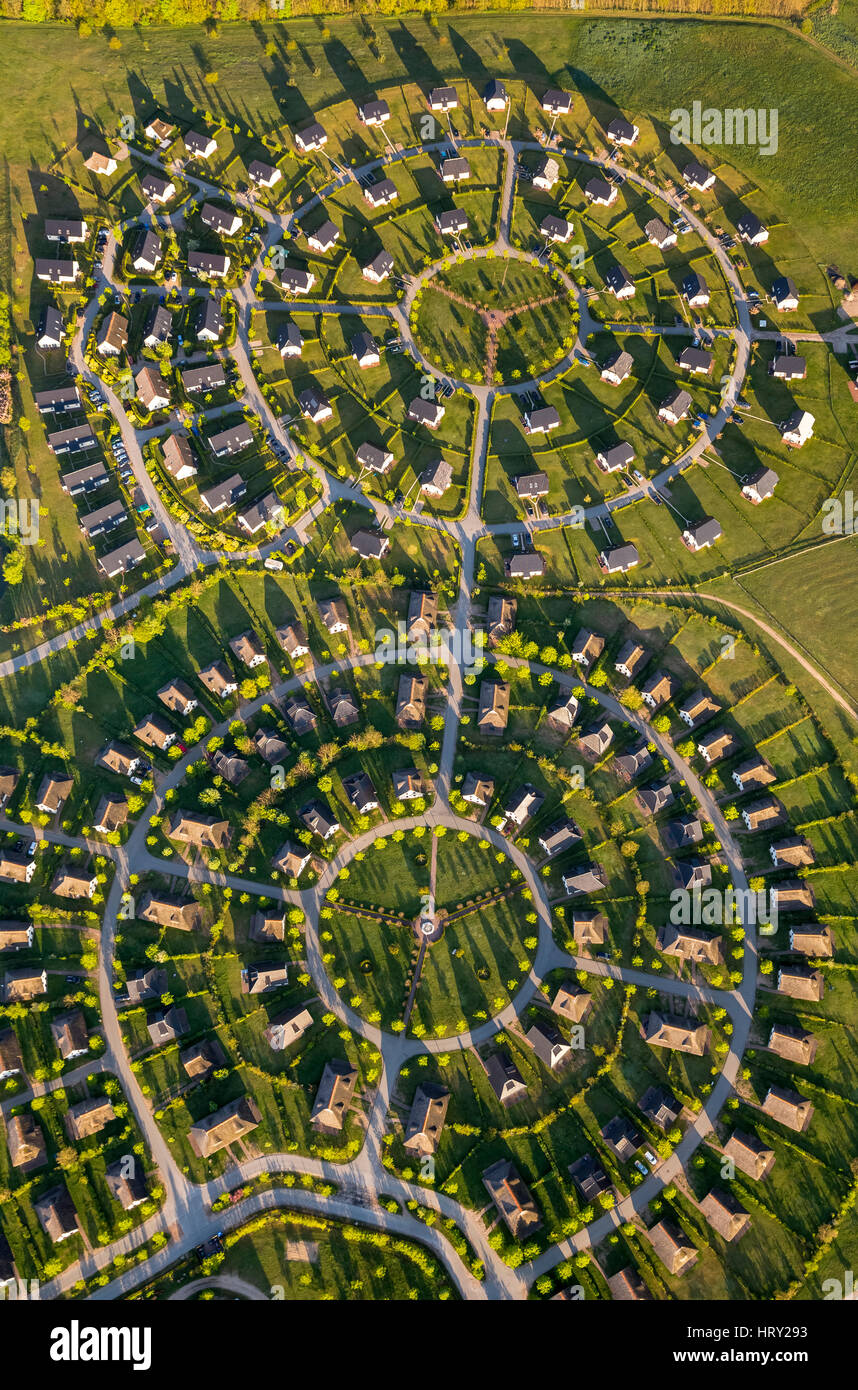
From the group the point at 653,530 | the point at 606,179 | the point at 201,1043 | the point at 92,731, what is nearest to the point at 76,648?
the point at 92,731

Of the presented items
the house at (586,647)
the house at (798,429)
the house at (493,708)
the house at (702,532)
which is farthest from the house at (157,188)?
the house at (798,429)

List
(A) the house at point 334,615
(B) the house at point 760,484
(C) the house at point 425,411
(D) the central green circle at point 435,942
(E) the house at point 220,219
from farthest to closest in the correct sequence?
(E) the house at point 220,219
(C) the house at point 425,411
(B) the house at point 760,484
(A) the house at point 334,615
(D) the central green circle at point 435,942

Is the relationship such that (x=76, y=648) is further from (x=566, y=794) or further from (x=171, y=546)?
(x=566, y=794)

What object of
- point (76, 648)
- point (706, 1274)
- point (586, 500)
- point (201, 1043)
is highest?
→ point (586, 500)

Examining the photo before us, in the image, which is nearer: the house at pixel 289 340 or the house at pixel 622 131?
the house at pixel 289 340

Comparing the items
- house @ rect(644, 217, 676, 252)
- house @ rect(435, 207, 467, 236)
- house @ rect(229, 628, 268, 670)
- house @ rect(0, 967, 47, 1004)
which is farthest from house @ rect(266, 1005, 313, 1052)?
house @ rect(644, 217, 676, 252)

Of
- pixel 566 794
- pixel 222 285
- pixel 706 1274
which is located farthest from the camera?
pixel 222 285

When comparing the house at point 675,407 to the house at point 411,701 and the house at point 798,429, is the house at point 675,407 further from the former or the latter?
the house at point 411,701
